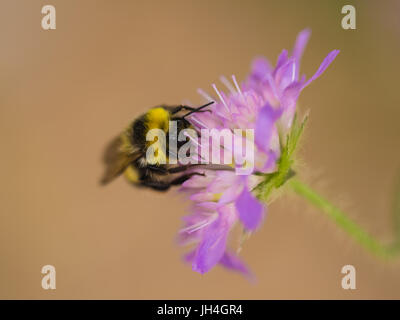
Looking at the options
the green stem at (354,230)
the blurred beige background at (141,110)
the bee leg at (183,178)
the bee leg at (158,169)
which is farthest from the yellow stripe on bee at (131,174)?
the blurred beige background at (141,110)

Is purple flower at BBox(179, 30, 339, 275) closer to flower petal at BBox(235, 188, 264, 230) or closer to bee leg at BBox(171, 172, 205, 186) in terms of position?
bee leg at BBox(171, 172, 205, 186)

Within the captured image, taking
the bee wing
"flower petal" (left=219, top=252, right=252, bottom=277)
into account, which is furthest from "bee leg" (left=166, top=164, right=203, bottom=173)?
"flower petal" (left=219, top=252, right=252, bottom=277)


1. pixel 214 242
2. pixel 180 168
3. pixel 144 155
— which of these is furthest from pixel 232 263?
pixel 144 155

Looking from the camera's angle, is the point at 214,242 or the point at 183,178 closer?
the point at 214,242

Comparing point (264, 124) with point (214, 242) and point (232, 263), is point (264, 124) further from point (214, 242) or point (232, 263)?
point (232, 263)

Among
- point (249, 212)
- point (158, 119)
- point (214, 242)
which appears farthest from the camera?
point (158, 119)
